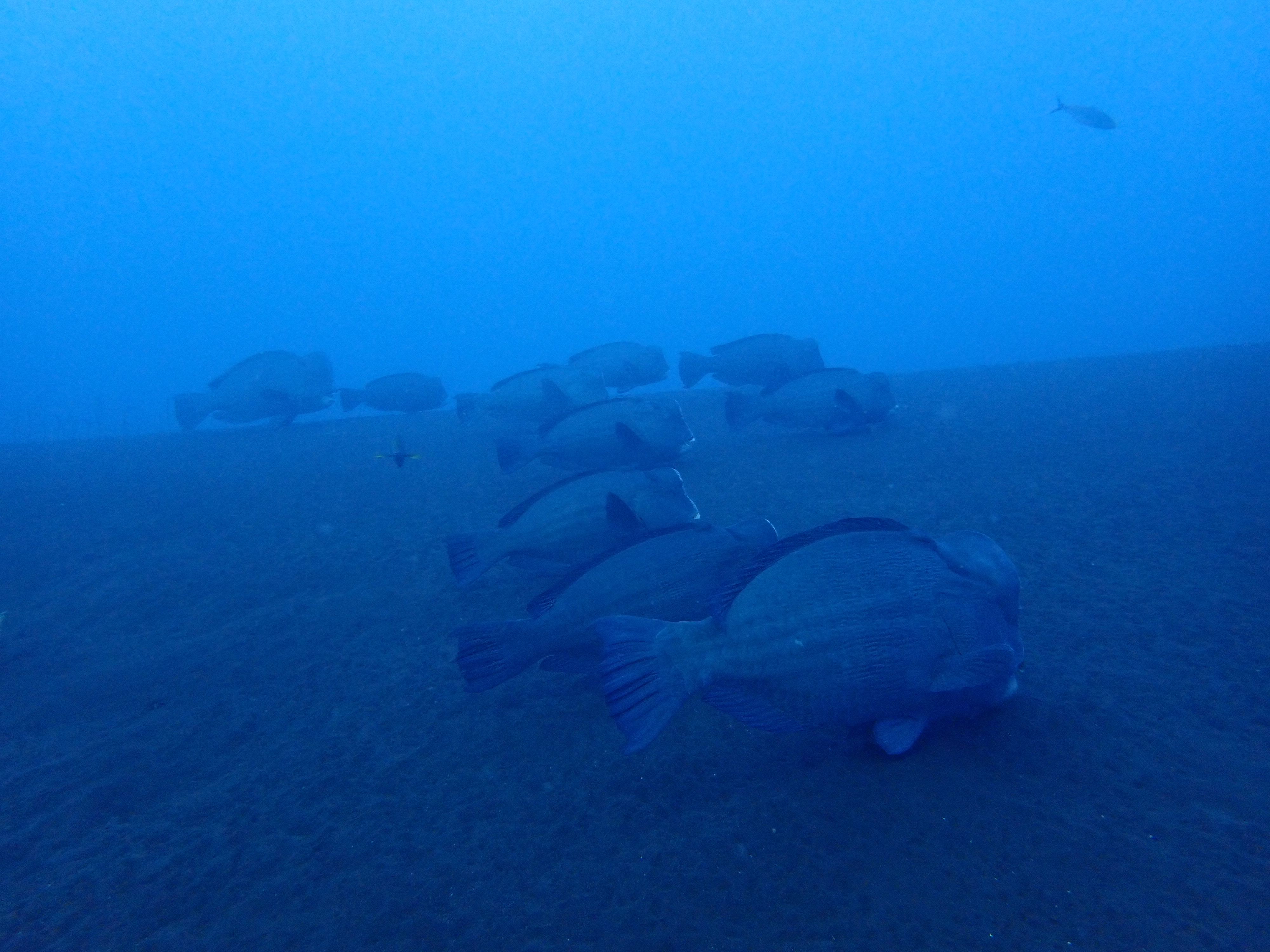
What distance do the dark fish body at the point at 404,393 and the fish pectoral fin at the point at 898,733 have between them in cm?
807

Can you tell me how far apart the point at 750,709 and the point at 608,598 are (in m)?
0.74

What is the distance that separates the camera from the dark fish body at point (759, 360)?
23.9 ft

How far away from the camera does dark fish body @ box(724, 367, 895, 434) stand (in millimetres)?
5941

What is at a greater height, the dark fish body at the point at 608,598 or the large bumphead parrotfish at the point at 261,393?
the large bumphead parrotfish at the point at 261,393

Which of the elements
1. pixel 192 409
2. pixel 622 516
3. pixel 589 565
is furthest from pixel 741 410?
pixel 192 409

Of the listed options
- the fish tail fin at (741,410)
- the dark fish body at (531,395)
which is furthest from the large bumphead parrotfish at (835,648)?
the dark fish body at (531,395)

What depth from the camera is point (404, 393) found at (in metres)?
9.05

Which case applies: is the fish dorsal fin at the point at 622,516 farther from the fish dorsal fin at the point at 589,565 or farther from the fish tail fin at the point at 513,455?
the fish tail fin at the point at 513,455

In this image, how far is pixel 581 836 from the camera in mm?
1851

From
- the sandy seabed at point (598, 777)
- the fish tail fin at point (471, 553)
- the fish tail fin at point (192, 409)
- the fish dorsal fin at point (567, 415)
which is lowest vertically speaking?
the sandy seabed at point (598, 777)

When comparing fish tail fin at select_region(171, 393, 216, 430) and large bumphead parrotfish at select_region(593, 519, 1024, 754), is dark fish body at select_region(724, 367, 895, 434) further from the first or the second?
fish tail fin at select_region(171, 393, 216, 430)

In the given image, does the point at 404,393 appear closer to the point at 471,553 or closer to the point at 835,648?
the point at 471,553

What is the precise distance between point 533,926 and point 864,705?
3.43 feet

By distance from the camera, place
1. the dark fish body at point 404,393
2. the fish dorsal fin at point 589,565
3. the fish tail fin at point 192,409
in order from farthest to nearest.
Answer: the dark fish body at point 404,393
the fish tail fin at point 192,409
the fish dorsal fin at point 589,565
